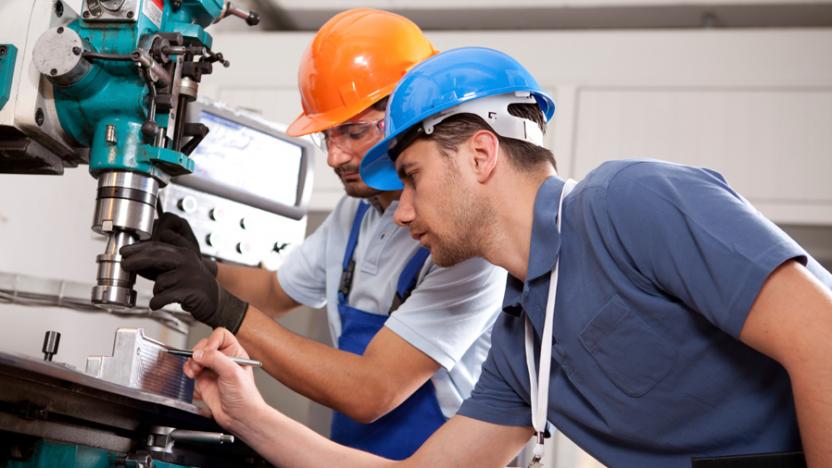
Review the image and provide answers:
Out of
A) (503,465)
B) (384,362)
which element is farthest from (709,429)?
(384,362)

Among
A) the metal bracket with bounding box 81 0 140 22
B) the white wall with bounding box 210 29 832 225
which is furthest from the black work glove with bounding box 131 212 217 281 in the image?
the white wall with bounding box 210 29 832 225

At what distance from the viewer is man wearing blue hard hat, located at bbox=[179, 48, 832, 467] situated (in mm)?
1188

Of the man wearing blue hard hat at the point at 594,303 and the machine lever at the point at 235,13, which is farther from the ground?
the machine lever at the point at 235,13

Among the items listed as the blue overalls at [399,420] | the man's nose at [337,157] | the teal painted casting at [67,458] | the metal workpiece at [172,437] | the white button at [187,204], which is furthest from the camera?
the white button at [187,204]

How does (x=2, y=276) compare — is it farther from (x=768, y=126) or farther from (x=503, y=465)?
(x=768, y=126)

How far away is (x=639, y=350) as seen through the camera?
1400 mm

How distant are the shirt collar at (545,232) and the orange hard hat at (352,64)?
0.67 m

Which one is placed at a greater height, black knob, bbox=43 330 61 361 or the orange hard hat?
the orange hard hat

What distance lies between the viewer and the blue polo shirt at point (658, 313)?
1.22 meters

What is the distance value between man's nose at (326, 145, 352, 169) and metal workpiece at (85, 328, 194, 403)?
0.65 m

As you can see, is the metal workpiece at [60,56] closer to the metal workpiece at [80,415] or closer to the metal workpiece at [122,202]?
the metal workpiece at [122,202]

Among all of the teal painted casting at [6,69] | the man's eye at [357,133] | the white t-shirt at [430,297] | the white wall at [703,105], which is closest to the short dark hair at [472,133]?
the white t-shirt at [430,297]

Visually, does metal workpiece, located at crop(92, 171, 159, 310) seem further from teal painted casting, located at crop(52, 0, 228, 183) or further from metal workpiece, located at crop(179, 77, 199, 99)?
metal workpiece, located at crop(179, 77, 199, 99)

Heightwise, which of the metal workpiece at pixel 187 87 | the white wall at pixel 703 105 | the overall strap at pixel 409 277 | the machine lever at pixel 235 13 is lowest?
the overall strap at pixel 409 277
